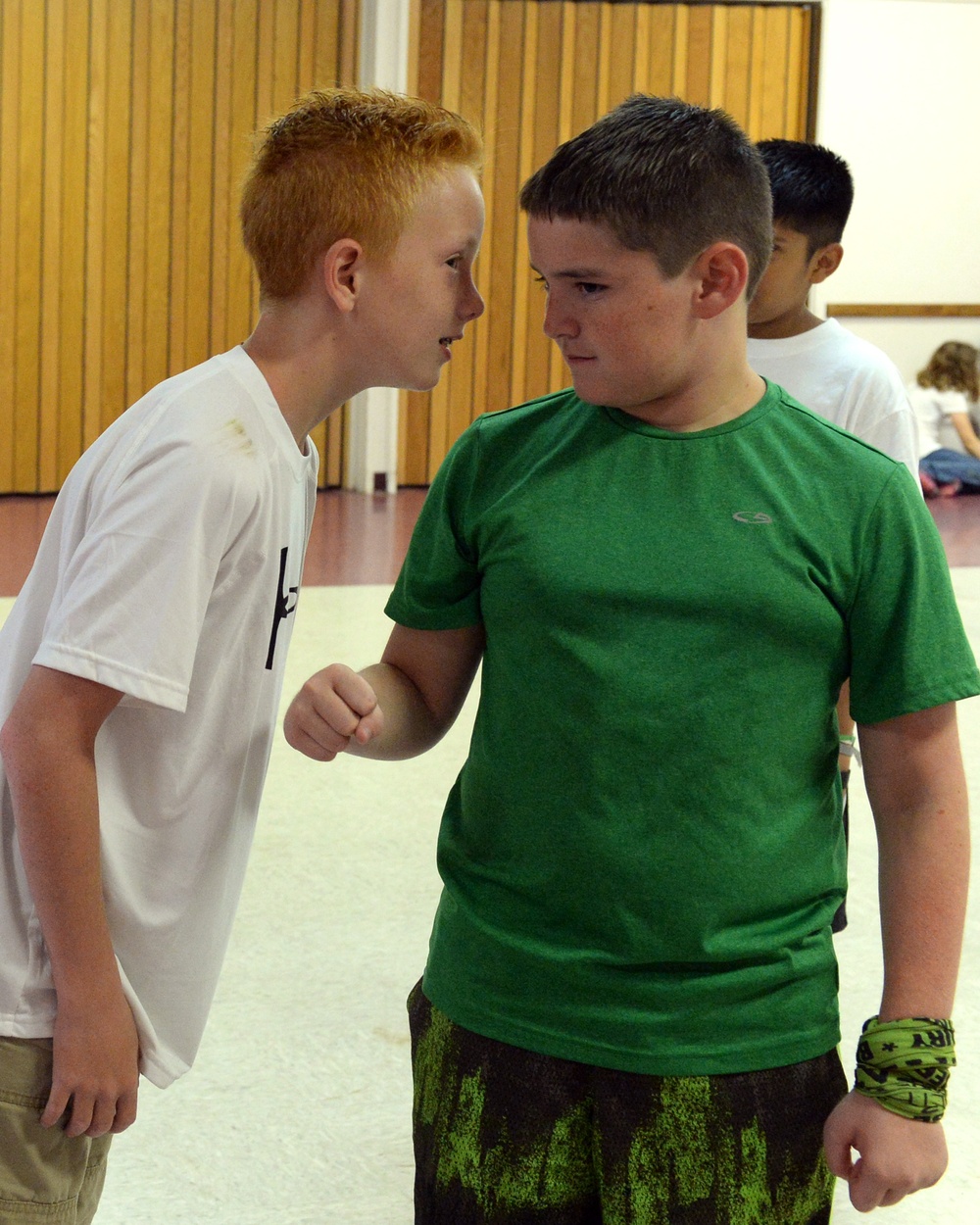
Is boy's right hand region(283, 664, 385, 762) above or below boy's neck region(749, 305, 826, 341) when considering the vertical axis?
below

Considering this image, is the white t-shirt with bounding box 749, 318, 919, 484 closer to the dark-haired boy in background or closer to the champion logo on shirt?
the dark-haired boy in background

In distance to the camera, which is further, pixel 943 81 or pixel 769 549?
pixel 943 81

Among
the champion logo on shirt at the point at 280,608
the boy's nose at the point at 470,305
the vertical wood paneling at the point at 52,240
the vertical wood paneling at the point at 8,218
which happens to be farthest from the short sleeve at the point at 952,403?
the champion logo on shirt at the point at 280,608

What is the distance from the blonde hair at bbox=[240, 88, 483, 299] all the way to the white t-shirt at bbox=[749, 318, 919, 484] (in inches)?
44.6

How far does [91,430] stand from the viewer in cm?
879

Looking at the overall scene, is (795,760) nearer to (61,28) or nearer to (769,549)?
(769,549)

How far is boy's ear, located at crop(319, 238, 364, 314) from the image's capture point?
1.31 metres

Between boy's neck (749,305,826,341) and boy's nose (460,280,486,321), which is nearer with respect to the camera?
boy's nose (460,280,486,321)

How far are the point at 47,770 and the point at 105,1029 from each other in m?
0.24

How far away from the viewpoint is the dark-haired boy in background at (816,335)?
2.39 metres

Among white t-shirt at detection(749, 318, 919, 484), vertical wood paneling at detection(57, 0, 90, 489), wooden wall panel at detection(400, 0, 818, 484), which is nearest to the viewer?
white t-shirt at detection(749, 318, 919, 484)

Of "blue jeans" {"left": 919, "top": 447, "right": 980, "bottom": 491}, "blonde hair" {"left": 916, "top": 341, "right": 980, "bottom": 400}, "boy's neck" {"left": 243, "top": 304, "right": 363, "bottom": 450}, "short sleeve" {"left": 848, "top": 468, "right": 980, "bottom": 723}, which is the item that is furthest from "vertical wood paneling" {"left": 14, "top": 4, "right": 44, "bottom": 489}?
"short sleeve" {"left": 848, "top": 468, "right": 980, "bottom": 723}

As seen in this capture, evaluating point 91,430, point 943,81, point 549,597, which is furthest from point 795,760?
point 943,81

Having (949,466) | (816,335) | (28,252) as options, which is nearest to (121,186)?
(28,252)
